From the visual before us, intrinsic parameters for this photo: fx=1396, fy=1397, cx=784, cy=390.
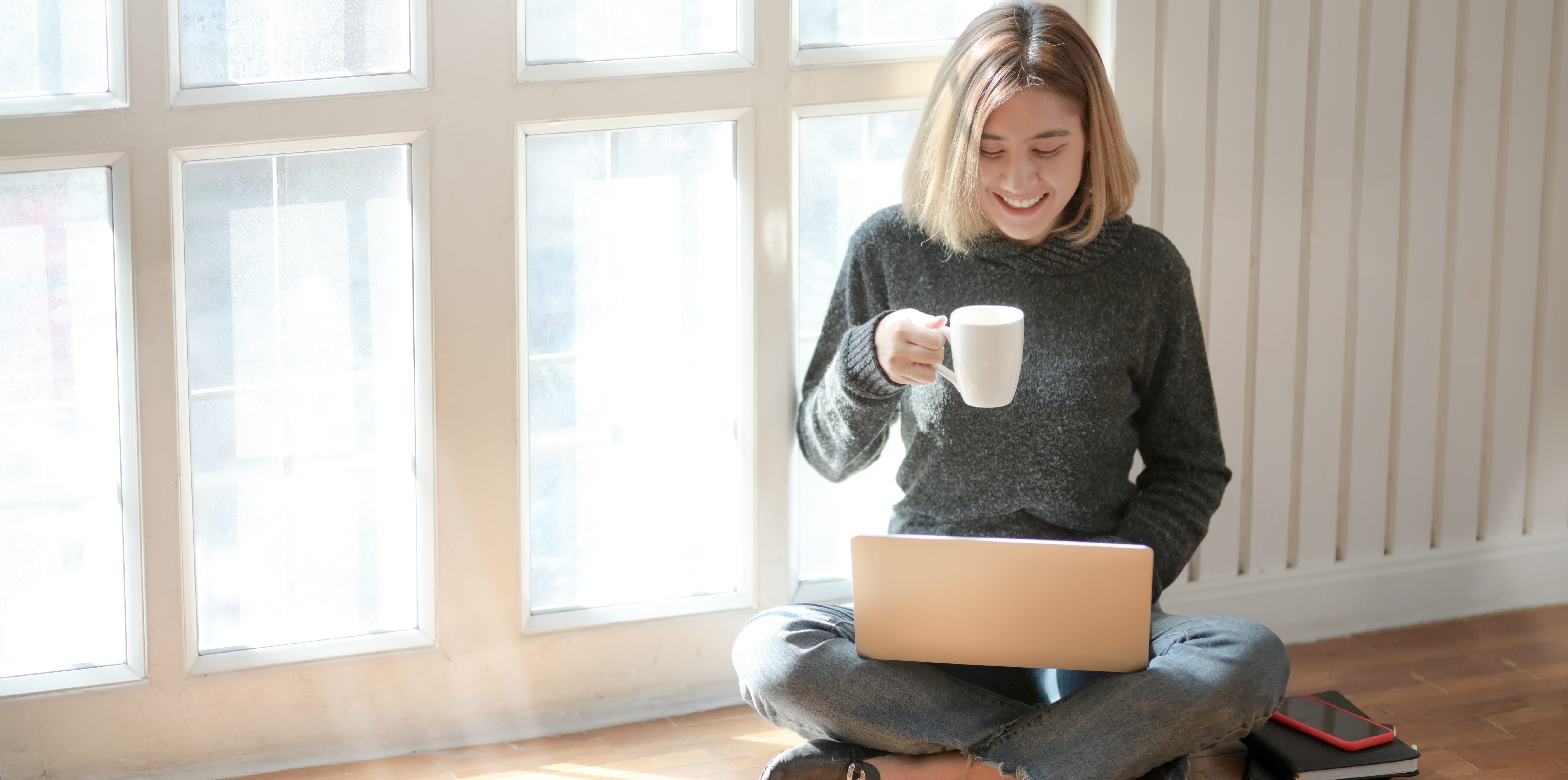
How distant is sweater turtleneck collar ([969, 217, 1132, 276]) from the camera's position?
162 cm

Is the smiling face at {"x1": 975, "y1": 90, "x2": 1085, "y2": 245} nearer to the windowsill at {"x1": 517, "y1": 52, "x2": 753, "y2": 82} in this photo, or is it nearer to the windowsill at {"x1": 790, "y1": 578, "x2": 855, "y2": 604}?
the windowsill at {"x1": 517, "y1": 52, "x2": 753, "y2": 82}

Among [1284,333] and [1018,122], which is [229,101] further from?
[1284,333]

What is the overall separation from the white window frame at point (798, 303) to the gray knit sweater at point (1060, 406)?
0.36 feet

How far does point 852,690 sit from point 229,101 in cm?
94

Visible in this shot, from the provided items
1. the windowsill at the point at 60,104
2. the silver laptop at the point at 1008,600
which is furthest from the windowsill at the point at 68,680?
the silver laptop at the point at 1008,600

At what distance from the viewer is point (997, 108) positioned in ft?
5.03

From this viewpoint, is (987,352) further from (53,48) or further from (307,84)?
(53,48)

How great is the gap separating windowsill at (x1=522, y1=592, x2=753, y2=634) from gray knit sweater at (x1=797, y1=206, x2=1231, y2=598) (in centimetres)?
29

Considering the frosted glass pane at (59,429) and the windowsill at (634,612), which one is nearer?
the frosted glass pane at (59,429)

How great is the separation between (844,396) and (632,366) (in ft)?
1.13

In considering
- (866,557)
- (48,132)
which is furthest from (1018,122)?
(48,132)

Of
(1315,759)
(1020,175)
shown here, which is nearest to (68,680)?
(1020,175)

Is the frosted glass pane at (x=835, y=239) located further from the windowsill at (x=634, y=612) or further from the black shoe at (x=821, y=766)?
the black shoe at (x=821, y=766)

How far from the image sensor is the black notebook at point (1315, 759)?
1.59 metres
